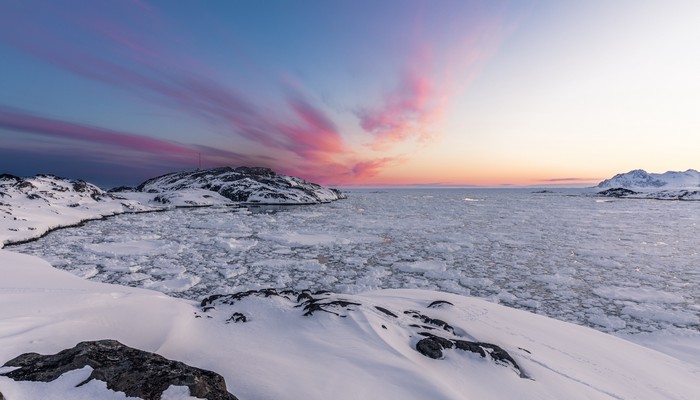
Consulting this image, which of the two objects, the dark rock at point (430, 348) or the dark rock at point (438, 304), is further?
the dark rock at point (438, 304)

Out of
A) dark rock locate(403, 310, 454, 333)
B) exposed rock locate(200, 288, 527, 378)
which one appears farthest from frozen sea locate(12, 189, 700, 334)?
dark rock locate(403, 310, 454, 333)

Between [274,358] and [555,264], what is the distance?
14101mm

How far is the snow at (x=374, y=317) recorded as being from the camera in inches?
147

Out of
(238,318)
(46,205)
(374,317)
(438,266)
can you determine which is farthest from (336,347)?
(46,205)

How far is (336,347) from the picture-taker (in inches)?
177

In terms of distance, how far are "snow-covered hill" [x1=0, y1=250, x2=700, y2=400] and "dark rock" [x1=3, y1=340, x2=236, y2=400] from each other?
0.10 m

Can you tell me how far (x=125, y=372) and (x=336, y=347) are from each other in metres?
2.54

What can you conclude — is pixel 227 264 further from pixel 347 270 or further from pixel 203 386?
pixel 203 386

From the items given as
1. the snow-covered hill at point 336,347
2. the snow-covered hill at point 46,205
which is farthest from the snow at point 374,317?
the snow-covered hill at point 46,205

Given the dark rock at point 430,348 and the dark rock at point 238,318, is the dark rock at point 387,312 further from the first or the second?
the dark rock at point 238,318

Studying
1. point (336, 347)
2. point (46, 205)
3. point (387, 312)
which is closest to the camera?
point (336, 347)

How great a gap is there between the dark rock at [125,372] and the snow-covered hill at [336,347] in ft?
0.33

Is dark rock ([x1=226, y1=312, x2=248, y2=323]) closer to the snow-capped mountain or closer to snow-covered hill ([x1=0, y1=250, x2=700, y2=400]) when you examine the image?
snow-covered hill ([x1=0, y1=250, x2=700, y2=400])

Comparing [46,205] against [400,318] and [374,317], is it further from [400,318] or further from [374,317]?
[400,318]
